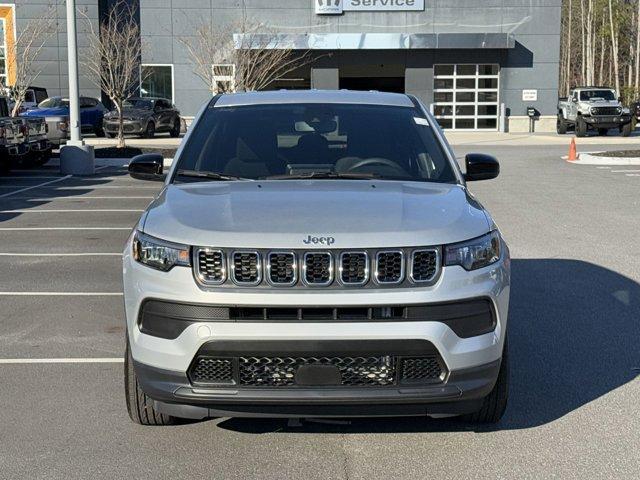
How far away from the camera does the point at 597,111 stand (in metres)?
40.1

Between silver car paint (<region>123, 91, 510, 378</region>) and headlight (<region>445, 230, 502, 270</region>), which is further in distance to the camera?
headlight (<region>445, 230, 502, 270</region>)

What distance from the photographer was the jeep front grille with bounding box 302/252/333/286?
425 centimetres

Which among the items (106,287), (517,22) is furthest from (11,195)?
(517,22)

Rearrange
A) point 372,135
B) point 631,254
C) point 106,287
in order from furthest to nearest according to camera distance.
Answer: point 631,254 < point 106,287 < point 372,135

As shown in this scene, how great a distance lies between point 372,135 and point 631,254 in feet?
18.6

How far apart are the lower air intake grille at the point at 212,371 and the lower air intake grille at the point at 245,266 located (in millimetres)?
377

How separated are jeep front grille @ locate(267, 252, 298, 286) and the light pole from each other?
1882 centimetres

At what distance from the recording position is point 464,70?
47438mm

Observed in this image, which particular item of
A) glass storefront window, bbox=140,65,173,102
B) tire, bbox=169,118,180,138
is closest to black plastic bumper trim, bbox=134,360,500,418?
tire, bbox=169,118,180,138

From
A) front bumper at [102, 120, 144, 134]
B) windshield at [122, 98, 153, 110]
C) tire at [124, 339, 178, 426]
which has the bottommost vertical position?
tire at [124, 339, 178, 426]

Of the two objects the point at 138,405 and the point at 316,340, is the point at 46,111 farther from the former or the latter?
the point at 316,340

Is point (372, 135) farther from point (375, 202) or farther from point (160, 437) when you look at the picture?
point (160, 437)

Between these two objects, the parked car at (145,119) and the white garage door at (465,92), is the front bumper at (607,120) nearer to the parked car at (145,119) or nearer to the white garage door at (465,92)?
the white garage door at (465,92)

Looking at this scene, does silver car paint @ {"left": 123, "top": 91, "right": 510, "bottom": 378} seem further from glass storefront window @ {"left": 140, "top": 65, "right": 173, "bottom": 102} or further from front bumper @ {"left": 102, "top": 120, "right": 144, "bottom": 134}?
glass storefront window @ {"left": 140, "top": 65, "right": 173, "bottom": 102}
